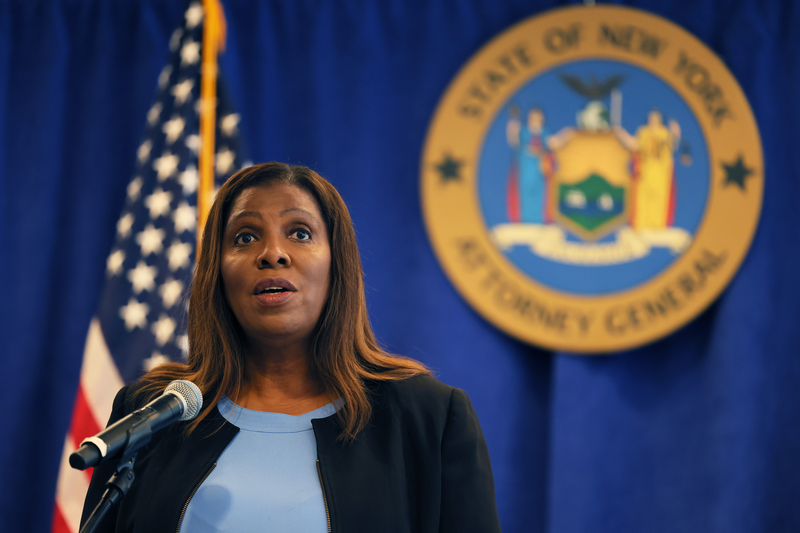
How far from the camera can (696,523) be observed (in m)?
2.66

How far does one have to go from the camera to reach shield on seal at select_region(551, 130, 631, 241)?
276 centimetres

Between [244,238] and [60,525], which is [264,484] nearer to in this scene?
[244,238]

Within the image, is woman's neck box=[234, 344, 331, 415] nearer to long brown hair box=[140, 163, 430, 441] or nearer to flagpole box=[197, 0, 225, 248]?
long brown hair box=[140, 163, 430, 441]

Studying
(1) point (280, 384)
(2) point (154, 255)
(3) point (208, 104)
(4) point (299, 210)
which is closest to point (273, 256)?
(4) point (299, 210)

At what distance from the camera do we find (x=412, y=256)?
9.43 feet

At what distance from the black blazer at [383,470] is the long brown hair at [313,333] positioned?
0.17 feet

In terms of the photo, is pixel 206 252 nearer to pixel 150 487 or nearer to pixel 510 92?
pixel 150 487

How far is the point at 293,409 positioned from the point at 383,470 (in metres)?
0.22

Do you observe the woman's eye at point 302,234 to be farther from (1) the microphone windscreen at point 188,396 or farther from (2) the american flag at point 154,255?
(2) the american flag at point 154,255

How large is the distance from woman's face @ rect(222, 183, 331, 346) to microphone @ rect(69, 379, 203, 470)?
0.30 metres

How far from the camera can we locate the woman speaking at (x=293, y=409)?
1292 millimetres

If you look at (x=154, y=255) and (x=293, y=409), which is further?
(x=154, y=255)

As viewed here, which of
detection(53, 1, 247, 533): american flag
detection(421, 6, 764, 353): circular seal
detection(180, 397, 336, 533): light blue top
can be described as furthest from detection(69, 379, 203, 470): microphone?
detection(421, 6, 764, 353): circular seal

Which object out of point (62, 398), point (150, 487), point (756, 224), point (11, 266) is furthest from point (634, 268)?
point (11, 266)
